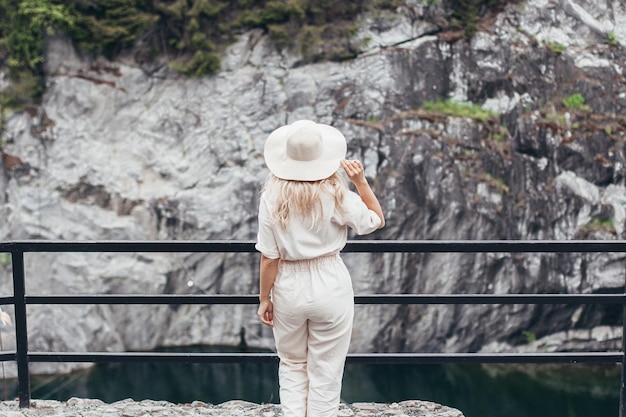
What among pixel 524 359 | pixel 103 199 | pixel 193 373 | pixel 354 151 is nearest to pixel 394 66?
pixel 354 151

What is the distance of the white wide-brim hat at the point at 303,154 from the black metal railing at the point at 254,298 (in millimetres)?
793

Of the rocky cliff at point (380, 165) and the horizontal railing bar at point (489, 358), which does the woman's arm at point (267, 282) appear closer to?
the horizontal railing bar at point (489, 358)

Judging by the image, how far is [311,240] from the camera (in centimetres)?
309

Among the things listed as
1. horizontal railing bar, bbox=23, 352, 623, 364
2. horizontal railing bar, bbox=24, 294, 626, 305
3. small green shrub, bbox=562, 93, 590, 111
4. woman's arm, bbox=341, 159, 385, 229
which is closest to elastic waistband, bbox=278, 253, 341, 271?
woman's arm, bbox=341, 159, 385, 229

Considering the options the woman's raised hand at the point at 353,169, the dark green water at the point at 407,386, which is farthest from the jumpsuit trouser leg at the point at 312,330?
the dark green water at the point at 407,386

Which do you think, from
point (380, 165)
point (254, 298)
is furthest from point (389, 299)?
point (380, 165)

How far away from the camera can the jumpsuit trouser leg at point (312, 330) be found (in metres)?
3.12

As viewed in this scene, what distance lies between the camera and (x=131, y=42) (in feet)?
48.2

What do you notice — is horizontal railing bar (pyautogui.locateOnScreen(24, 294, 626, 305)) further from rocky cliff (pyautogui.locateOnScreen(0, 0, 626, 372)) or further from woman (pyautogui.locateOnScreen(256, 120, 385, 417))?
rocky cliff (pyautogui.locateOnScreen(0, 0, 626, 372))

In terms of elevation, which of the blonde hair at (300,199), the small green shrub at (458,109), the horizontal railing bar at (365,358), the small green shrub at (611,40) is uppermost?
the small green shrub at (611,40)

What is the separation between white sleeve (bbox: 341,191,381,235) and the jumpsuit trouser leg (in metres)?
0.18

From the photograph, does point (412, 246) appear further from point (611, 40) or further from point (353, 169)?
point (611, 40)

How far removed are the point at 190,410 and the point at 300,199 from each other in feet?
5.96

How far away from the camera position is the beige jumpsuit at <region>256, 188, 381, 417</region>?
3.08 m
